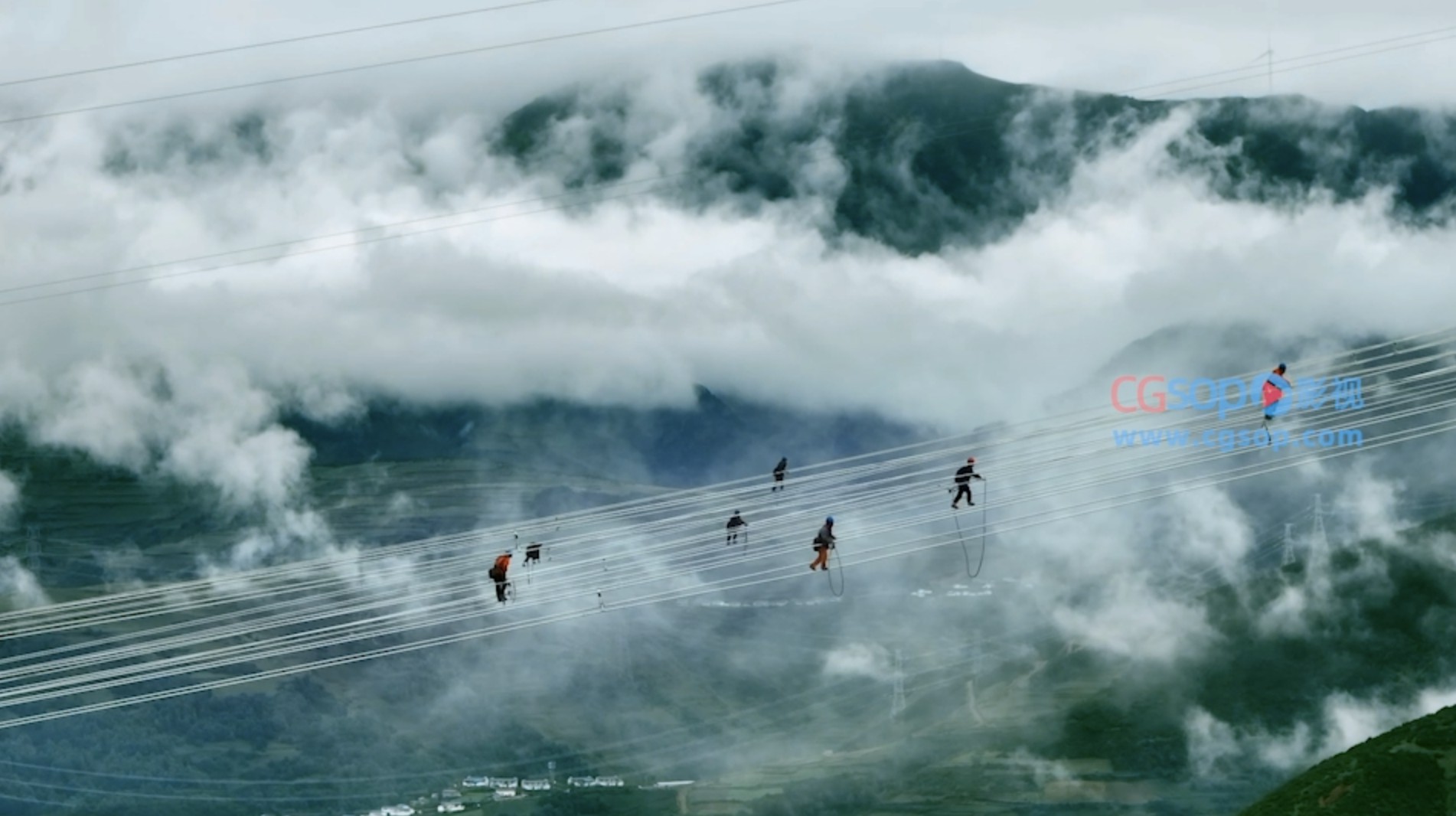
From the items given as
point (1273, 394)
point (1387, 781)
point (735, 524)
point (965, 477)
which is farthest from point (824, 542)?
point (1387, 781)

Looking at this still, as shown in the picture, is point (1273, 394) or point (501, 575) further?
point (1273, 394)

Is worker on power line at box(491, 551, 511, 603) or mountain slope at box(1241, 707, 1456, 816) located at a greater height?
worker on power line at box(491, 551, 511, 603)

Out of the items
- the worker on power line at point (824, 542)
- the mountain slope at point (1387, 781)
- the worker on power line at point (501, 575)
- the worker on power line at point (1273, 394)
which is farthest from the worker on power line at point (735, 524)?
the mountain slope at point (1387, 781)

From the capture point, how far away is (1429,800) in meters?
176

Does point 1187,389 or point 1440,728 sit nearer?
point 1187,389

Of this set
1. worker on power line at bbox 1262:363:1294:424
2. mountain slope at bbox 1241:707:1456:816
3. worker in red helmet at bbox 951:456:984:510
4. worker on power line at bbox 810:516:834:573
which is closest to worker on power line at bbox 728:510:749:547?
worker on power line at bbox 810:516:834:573

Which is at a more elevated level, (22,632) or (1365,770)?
(22,632)

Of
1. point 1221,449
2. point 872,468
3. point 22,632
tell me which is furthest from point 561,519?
point 1221,449

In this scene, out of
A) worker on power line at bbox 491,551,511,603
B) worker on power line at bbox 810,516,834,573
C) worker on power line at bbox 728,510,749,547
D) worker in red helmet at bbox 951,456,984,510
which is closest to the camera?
worker on power line at bbox 491,551,511,603

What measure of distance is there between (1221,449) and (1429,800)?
148ft

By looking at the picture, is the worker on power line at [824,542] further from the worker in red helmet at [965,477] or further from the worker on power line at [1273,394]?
the worker on power line at [1273,394]

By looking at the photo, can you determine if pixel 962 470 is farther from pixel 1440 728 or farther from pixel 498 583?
pixel 1440 728

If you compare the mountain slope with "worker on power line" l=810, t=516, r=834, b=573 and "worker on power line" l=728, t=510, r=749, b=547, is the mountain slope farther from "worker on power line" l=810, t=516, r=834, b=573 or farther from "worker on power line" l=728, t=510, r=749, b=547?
"worker on power line" l=810, t=516, r=834, b=573

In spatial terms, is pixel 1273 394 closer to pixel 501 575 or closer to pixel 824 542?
pixel 824 542
